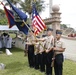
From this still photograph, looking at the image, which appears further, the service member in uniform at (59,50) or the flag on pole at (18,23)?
the flag on pole at (18,23)

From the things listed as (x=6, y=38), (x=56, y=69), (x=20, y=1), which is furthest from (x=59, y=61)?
(x=20, y=1)

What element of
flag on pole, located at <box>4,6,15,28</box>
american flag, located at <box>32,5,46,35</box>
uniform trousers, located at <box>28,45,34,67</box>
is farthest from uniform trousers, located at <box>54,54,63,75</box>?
flag on pole, located at <box>4,6,15,28</box>

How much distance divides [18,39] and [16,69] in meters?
11.3

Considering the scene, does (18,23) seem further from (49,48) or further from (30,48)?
(49,48)

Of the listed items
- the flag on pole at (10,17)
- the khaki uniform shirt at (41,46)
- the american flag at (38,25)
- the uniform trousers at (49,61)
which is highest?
the flag on pole at (10,17)

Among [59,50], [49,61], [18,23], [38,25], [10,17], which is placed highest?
[10,17]

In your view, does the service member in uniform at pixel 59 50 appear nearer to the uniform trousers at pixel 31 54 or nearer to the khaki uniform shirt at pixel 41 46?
the khaki uniform shirt at pixel 41 46

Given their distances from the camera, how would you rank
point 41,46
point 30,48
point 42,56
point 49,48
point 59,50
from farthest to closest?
point 30,48, point 41,46, point 42,56, point 49,48, point 59,50

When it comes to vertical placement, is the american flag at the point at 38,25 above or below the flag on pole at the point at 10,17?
below

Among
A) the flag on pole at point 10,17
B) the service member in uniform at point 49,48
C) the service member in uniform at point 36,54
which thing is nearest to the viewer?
the service member in uniform at point 49,48

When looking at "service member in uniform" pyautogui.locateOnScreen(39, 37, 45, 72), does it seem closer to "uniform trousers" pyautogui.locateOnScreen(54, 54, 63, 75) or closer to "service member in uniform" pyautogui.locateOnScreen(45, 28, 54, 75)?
"service member in uniform" pyautogui.locateOnScreen(45, 28, 54, 75)

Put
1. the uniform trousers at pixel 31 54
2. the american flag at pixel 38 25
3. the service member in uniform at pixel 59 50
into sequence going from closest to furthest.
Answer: the service member in uniform at pixel 59 50 < the american flag at pixel 38 25 < the uniform trousers at pixel 31 54

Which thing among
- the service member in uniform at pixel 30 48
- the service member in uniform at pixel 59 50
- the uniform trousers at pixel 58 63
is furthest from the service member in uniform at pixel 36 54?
the service member in uniform at pixel 59 50

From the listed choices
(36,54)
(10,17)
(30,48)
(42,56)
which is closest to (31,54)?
(30,48)
